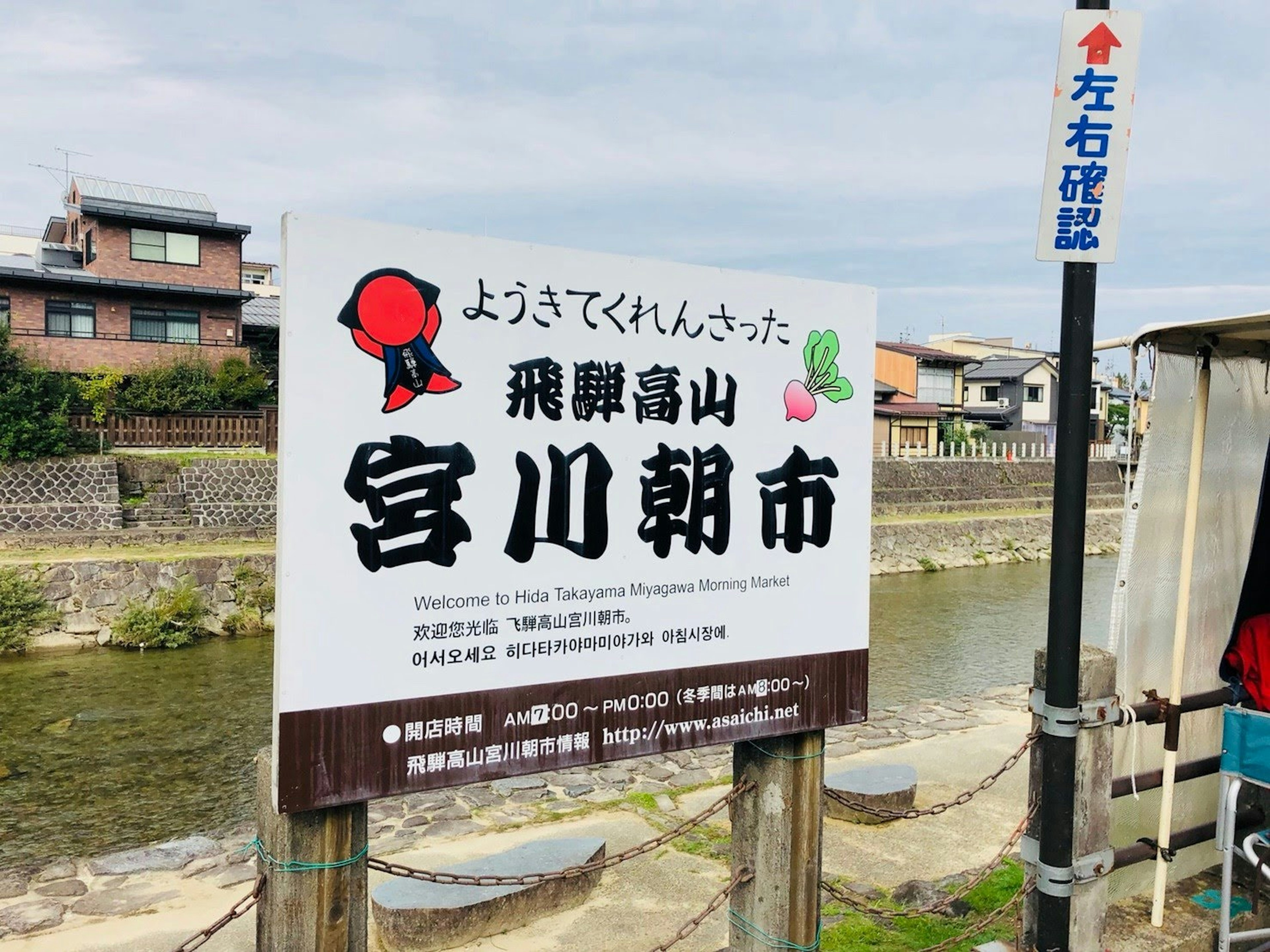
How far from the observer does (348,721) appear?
8.70 ft

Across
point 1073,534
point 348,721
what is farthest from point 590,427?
point 1073,534

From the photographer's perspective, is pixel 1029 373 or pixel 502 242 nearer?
pixel 502 242

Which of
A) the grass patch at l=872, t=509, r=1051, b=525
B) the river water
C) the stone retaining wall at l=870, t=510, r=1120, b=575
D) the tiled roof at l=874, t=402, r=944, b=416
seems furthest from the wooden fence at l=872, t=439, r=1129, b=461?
the river water

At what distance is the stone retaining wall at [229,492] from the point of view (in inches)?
774

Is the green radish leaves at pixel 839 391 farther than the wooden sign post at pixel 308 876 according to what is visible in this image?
Yes

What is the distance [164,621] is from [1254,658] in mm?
15524

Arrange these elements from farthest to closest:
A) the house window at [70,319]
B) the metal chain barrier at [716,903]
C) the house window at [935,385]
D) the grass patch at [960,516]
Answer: the house window at [935,385], the grass patch at [960,516], the house window at [70,319], the metal chain barrier at [716,903]

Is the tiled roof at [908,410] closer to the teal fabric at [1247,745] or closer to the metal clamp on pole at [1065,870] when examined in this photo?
the teal fabric at [1247,745]

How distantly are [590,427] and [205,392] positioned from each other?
23.0 m

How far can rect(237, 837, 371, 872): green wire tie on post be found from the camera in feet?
8.66

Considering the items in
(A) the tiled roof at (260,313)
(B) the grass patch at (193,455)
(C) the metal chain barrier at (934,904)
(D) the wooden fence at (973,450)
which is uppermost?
(A) the tiled roof at (260,313)

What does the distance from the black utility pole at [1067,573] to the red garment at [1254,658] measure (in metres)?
1.07

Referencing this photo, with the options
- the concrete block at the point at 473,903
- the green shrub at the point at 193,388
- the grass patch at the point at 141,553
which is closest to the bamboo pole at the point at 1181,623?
the concrete block at the point at 473,903

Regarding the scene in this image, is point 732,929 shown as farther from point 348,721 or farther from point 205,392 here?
point 205,392
